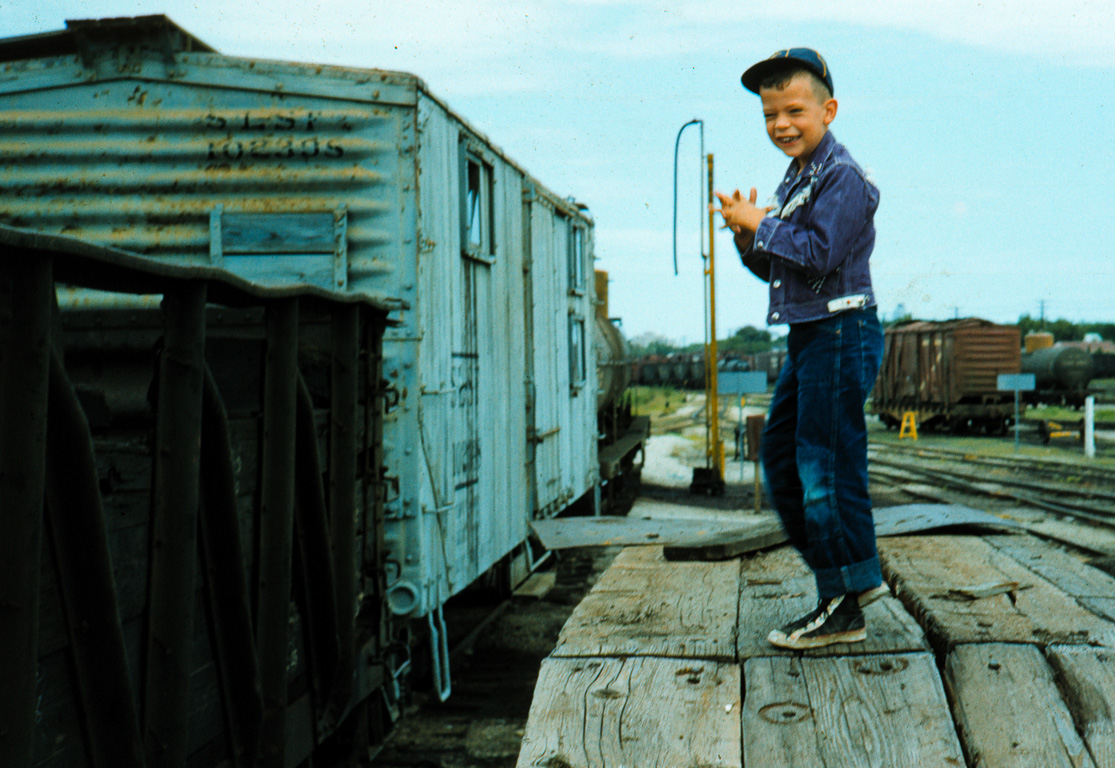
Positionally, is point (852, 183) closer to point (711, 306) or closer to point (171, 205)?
point (171, 205)

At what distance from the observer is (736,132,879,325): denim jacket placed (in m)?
2.52

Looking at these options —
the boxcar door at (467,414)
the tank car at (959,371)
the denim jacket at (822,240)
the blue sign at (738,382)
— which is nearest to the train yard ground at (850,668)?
the denim jacket at (822,240)

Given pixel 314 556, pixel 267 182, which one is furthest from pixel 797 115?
pixel 267 182

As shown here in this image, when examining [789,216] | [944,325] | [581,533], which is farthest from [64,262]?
[944,325]

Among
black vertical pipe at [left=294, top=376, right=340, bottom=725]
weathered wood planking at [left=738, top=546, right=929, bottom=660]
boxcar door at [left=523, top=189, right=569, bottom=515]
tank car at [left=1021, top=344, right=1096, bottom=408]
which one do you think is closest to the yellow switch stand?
tank car at [left=1021, top=344, right=1096, bottom=408]

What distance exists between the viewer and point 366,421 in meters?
4.80

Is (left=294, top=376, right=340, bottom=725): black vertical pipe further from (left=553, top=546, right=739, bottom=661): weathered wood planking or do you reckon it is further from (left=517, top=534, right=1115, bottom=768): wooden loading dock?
(left=517, top=534, right=1115, bottom=768): wooden loading dock

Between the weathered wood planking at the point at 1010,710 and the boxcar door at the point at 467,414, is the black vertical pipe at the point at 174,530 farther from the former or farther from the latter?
the boxcar door at the point at 467,414

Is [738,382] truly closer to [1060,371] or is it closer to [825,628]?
[825,628]

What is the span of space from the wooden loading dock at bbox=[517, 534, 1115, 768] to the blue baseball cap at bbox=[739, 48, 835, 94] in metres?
1.48

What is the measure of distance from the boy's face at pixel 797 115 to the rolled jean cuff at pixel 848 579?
1108 millimetres

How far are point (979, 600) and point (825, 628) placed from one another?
61cm

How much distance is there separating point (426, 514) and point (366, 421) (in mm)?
1258

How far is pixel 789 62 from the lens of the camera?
2.59 meters
